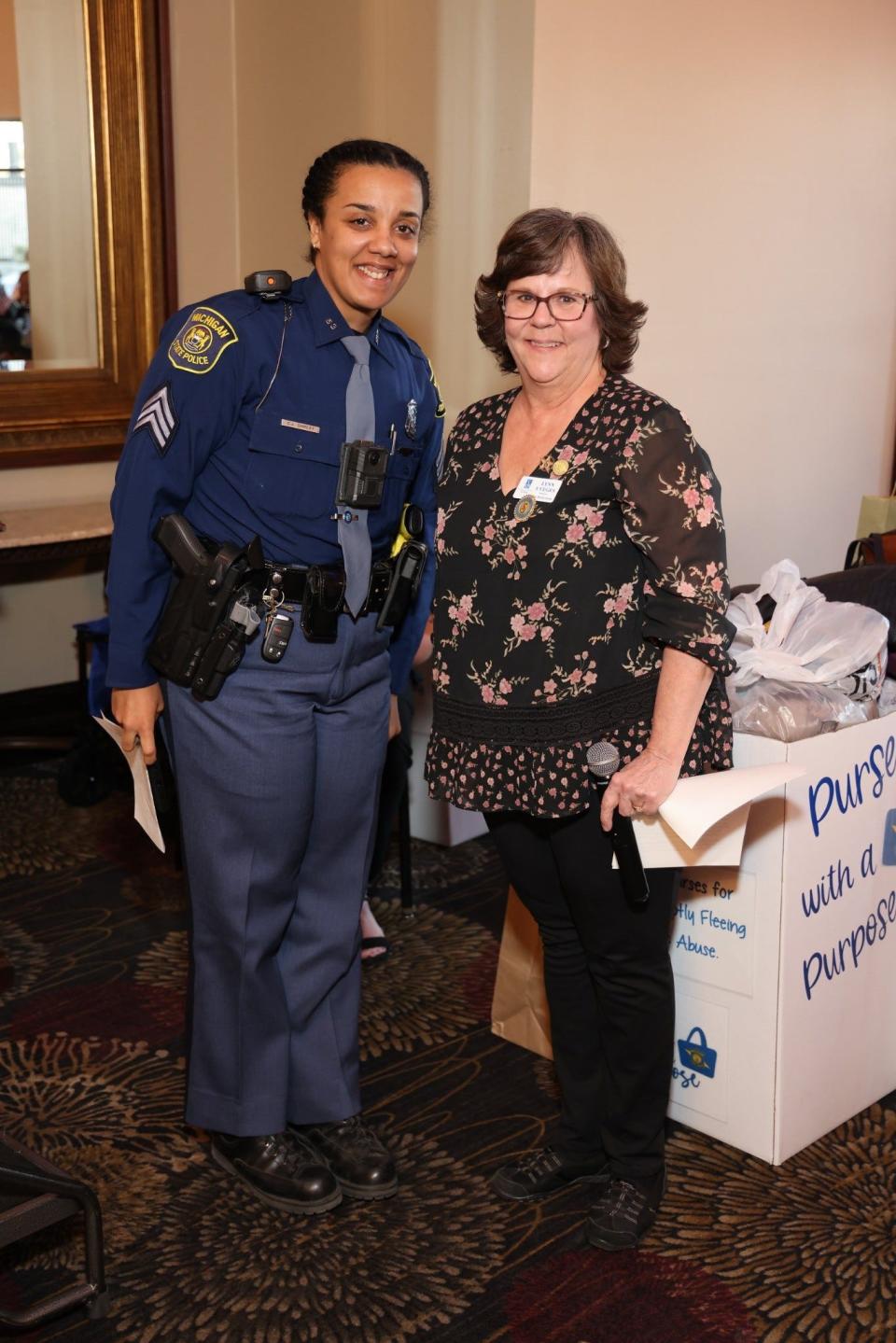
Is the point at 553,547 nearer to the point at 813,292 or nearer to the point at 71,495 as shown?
the point at 71,495

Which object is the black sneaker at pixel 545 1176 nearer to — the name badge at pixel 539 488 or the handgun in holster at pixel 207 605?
the handgun in holster at pixel 207 605

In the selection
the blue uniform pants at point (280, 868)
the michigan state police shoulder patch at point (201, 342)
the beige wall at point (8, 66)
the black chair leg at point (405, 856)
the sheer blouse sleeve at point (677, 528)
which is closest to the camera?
the sheer blouse sleeve at point (677, 528)

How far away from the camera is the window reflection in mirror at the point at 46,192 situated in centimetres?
403

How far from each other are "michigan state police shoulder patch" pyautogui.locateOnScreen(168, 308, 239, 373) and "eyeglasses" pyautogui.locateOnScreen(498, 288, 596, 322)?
0.41 meters

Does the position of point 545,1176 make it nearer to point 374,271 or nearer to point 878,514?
point 374,271

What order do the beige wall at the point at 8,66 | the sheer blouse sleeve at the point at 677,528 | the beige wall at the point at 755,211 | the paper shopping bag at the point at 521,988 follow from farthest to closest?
the beige wall at the point at 8,66 → the beige wall at the point at 755,211 → the paper shopping bag at the point at 521,988 → the sheer blouse sleeve at the point at 677,528

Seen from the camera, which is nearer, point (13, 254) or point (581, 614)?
point (581, 614)

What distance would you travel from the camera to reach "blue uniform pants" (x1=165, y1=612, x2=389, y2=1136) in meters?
2.04

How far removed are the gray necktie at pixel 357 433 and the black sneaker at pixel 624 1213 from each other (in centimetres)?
100

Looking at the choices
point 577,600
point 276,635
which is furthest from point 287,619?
point 577,600

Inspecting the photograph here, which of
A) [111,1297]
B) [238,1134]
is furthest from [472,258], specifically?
[111,1297]

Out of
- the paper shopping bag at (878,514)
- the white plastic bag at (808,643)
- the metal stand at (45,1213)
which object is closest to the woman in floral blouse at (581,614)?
the white plastic bag at (808,643)

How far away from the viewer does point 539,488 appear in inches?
73.7

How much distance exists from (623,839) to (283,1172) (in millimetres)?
829
